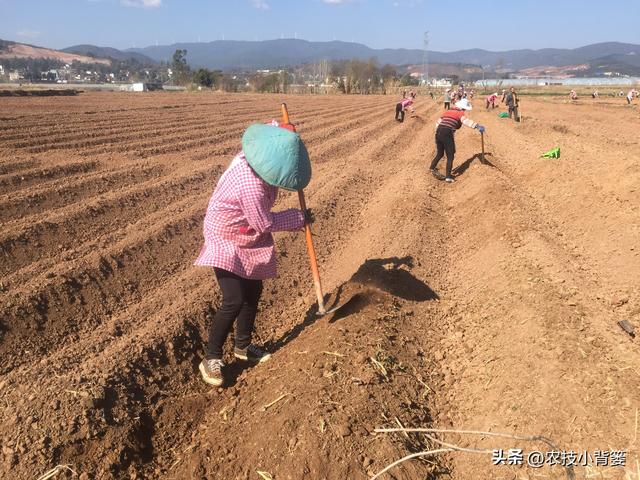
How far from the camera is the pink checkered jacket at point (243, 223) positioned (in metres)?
3.19

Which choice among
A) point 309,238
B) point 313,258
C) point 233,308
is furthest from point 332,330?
point 233,308

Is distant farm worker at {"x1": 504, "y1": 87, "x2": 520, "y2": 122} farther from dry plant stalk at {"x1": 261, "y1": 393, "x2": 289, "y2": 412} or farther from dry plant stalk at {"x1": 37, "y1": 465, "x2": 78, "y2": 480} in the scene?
dry plant stalk at {"x1": 37, "y1": 465, "x2": 78, "y2": 480}

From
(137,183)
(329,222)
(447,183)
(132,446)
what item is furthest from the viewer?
(447,183)

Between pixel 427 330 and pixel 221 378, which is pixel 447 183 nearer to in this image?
pixel 427 330

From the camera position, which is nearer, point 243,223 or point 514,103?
point 243,223

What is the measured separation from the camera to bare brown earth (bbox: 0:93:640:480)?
2.99 m

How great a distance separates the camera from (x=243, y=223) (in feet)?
11.1

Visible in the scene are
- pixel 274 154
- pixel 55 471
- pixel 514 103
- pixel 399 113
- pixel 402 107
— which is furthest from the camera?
pixel 399 113

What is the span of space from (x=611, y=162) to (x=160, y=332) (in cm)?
881

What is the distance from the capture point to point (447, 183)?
10195mm

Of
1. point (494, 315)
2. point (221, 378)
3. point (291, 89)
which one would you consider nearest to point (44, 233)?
point (221, 378)

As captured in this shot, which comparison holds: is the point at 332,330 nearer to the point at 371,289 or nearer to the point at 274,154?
the point at 371,289

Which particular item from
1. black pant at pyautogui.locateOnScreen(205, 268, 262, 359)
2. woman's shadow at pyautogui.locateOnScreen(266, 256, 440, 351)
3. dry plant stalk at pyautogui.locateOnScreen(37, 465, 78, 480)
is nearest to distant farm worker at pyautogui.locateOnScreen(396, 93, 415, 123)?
woman's shadow at pyautogui.locateOnScreen(266, 256, 440, 351)

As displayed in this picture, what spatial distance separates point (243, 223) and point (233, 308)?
2.17 feet
